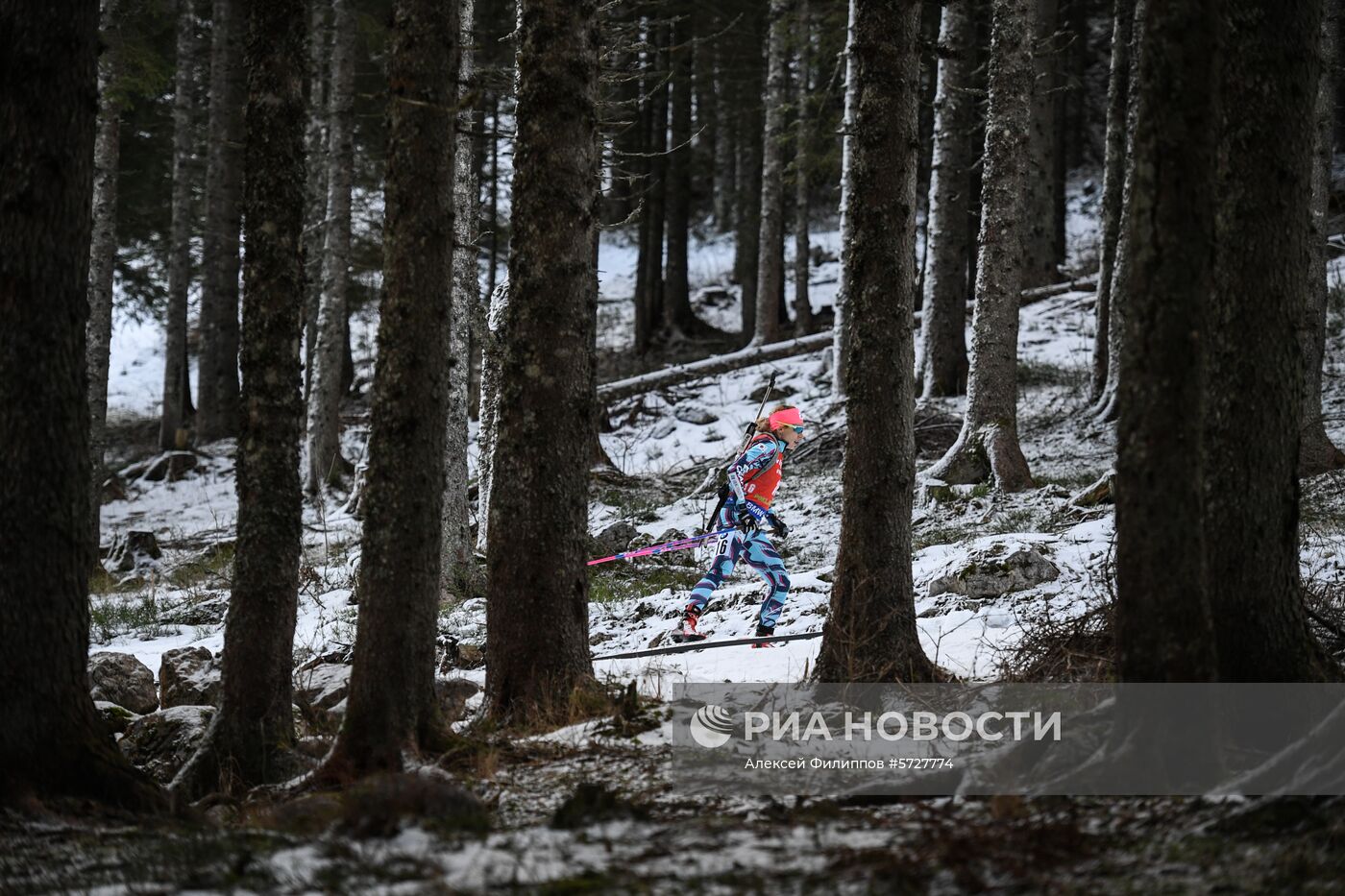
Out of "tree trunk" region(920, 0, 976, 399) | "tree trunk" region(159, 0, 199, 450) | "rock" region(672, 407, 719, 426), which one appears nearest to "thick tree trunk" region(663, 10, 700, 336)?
"rock" region(672, 407, 719, 426)

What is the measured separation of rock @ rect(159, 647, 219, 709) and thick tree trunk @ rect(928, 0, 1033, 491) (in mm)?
8242

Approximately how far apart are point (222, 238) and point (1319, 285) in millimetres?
19050

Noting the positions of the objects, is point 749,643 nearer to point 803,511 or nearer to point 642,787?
point 642,787

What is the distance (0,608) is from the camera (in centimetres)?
512

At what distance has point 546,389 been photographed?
6.75 meters

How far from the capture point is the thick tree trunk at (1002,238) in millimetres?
12445

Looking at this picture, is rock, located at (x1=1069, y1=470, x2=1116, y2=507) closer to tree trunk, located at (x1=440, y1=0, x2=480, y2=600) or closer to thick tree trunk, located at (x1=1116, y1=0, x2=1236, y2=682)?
tree trunk, located at (x1=440, y1=0, x2=480, y2=600)

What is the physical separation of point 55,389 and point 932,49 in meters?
5.17

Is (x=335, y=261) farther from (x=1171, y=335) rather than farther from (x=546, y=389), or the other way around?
(x=1171, y=335)


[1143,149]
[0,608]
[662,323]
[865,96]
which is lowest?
[0,608]

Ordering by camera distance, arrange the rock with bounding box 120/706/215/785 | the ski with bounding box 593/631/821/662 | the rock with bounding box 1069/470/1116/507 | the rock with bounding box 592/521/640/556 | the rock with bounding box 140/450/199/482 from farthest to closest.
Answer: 1. the rock with bounding box 140/450/199/482
2. the rock with bounding box 592/521/640/556
3. the rock with bounding box 1069/470/1116/507
4. the ski with bounding box 593/631/821/662
5. the rock with bounding box 120/706/215/785

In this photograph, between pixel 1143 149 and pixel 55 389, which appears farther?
pixel 55 389

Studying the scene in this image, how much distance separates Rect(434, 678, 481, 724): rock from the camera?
7227mm

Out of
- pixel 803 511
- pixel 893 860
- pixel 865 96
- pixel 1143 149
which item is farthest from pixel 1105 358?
pixel 893 860
